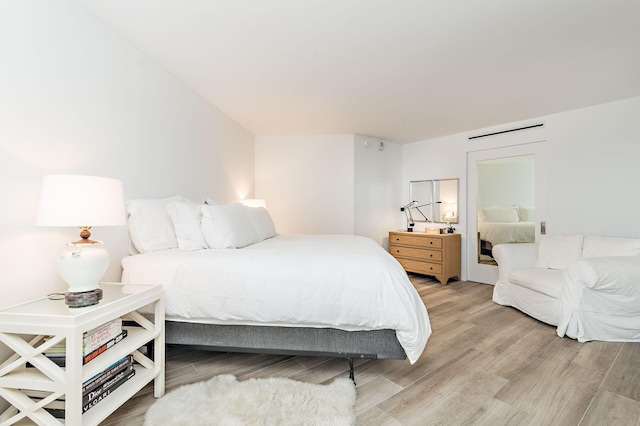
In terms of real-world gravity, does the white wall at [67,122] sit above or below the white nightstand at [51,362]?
above

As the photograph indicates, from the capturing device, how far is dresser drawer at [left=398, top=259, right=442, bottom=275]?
413 cm

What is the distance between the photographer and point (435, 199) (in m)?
4.73

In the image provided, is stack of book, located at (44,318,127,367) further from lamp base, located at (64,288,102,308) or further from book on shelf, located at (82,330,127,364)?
lamp base, located at (64,288,102,308)

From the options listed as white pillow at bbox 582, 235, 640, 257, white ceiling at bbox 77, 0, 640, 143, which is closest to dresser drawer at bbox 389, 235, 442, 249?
white pillow at bbox 582, 235, 640, 257


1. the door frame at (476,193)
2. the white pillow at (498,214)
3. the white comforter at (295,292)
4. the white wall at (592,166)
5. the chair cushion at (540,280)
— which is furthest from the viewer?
the white pillow at (498,214)

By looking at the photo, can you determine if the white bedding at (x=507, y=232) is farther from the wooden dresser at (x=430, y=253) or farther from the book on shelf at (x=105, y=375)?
the book on shelf at (x=105, y=375)

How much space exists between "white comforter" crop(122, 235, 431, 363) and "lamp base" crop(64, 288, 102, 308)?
1.53ft

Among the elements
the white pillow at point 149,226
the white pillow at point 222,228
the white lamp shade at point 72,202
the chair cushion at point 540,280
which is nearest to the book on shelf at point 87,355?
the white lamp shade at point 72,202

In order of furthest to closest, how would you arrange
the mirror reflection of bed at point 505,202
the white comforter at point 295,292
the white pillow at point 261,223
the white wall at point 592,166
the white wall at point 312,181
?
1. the white wall at point 312,181
2. the mirror reflection of bed at point 505,202
3. the white wall at point 592,166
4. the white pillow at point 261,223
5. the white comforter at point 295,292

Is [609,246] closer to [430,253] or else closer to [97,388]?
[430,253]

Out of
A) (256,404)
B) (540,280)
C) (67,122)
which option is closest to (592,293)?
(540,280)

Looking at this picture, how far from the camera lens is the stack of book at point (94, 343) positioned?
125 cm

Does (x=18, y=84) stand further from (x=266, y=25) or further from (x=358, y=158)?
(x=358, y=158)

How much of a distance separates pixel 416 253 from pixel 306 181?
2.03 metres
